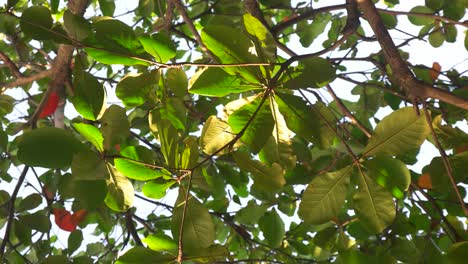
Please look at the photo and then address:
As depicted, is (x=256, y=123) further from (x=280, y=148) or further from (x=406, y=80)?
(x=406, y=80)

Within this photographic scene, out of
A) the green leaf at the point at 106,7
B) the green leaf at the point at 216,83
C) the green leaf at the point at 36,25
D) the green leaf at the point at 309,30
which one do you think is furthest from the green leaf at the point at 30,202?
the green leaf at the point at 309,30

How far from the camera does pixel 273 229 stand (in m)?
1.59

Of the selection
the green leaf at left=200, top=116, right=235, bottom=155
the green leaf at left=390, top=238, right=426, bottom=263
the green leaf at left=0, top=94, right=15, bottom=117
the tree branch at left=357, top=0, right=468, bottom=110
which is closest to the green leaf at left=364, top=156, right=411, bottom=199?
the tree branch at left=357, top=0, right=468, bottom=110

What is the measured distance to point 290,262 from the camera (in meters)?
1.82

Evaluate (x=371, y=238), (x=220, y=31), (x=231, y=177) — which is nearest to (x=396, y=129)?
(x=220, y=31)

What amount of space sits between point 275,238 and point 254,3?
2.59 feet

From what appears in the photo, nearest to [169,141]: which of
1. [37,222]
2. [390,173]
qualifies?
[390,173]

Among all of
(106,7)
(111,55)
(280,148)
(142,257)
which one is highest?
(106,7)

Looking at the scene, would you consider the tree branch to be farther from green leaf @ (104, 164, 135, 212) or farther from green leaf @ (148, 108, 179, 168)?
green leaf @ (104, 164, 135, 212)

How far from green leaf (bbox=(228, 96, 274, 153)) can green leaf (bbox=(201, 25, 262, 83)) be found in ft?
0.27

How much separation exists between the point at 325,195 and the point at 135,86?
0.46 m

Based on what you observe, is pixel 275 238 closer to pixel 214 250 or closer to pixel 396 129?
pixel 214 250

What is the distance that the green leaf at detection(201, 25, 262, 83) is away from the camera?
78cm

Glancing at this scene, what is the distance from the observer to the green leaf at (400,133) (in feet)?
2.71
